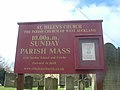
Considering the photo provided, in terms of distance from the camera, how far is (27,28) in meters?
6.96

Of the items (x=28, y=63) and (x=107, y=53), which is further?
(x=107, y=53)

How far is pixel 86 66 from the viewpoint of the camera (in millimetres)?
6379

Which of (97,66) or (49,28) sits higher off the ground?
(49,28)

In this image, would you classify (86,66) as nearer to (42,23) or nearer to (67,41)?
(67,41)

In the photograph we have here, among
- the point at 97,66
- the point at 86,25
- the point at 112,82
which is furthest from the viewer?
the point at 112,82

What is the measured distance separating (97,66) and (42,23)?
200cm

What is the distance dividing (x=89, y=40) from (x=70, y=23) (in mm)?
741

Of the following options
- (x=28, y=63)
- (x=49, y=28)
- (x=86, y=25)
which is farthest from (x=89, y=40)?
(x=28, y=63)

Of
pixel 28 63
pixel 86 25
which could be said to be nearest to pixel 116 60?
pixel 86 25

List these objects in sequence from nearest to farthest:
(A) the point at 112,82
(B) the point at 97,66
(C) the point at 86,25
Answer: (B) the point at 97,66 < (C) the point at 86,25 < (A) the point at 112,82

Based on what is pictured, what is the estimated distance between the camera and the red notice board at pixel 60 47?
21.1ft

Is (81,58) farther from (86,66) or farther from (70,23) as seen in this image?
(70,23)

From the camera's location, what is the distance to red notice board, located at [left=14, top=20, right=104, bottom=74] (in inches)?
253

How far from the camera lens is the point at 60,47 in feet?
21.7
